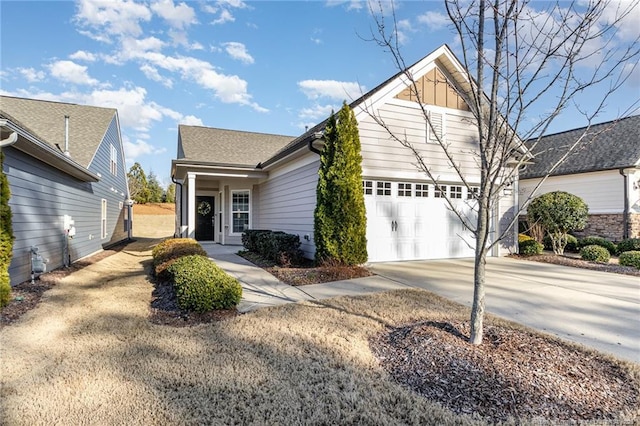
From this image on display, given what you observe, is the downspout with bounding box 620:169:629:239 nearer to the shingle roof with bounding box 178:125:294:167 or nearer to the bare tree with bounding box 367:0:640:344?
the bare tree with bounding box 367:0:640:344

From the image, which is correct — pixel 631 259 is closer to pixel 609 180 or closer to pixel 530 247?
pixel 530 247

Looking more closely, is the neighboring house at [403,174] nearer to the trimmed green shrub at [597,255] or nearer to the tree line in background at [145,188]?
the trimmed green shrub at [597,255]

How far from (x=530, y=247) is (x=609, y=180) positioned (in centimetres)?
620

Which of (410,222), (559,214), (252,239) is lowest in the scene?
(252,239)

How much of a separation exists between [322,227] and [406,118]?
154 inches

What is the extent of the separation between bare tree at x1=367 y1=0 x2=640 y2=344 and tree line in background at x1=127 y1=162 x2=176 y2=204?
31.8 meters

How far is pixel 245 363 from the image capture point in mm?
3105

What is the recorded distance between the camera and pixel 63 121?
43.4ft

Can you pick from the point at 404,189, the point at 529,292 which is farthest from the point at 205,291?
the point at 404,189

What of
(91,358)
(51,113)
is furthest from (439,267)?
(51,113)

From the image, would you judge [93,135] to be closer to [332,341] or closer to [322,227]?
→ [322,227]

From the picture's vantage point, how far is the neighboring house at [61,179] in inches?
257

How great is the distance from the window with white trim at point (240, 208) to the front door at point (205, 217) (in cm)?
230

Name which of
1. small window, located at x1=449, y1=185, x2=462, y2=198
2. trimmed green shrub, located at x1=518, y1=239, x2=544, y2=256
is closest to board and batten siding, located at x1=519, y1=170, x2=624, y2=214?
trimmed green shrub, located at x1=518, y1=239, x2=544, y2=256
